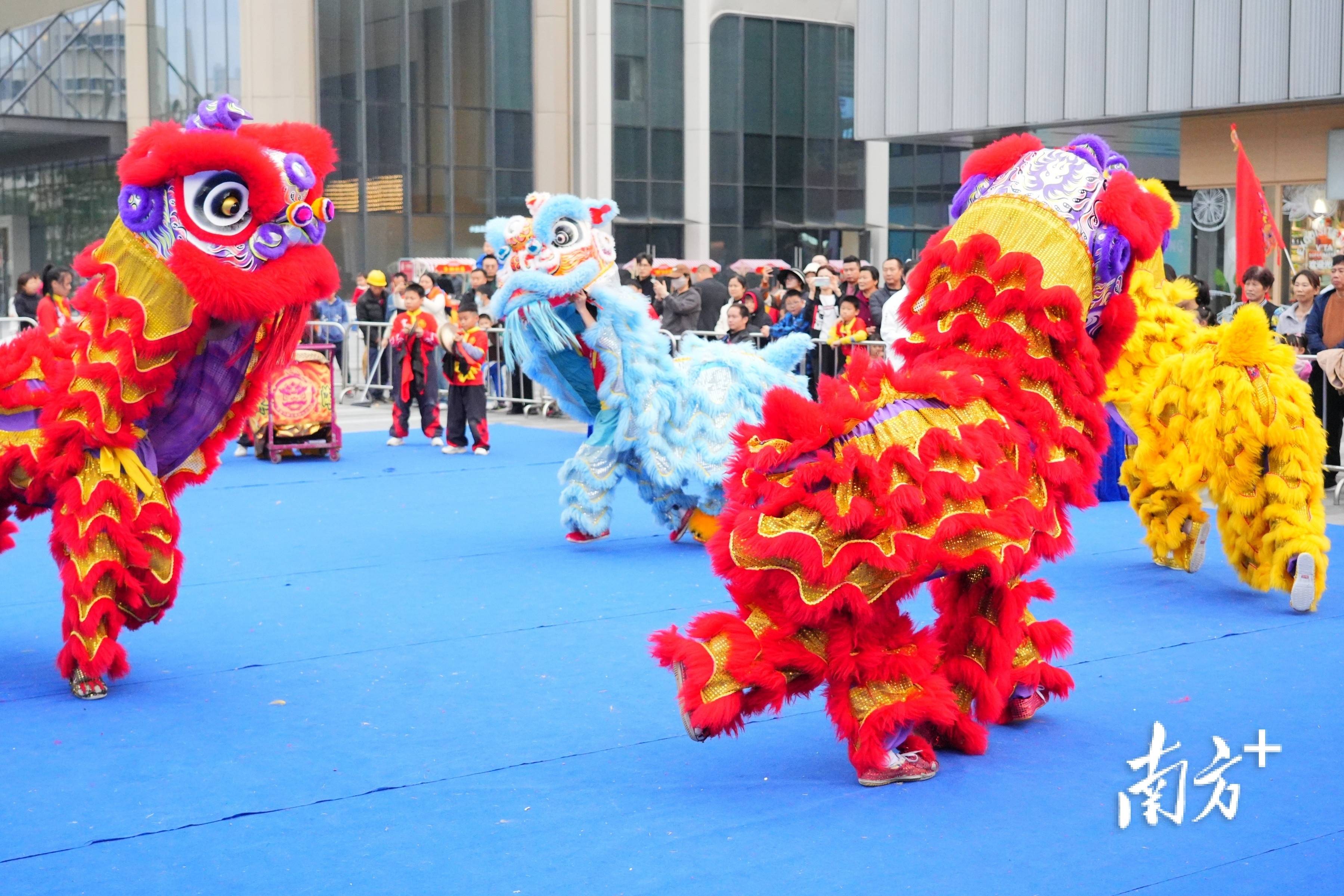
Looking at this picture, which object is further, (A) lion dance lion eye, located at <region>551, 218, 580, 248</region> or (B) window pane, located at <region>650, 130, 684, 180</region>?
(B) window pane, located at <region>650, 130, 684, 180</region>

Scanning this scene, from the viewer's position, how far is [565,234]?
7363mm

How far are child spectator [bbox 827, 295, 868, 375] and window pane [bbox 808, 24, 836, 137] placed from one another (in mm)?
19747

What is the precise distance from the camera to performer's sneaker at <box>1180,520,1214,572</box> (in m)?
6.69

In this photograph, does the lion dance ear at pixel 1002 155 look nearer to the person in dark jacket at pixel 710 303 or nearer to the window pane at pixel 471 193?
the person in dark jacket at pixel 710 303

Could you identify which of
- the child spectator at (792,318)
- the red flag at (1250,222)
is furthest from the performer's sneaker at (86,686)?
the red flag at (1250,222)

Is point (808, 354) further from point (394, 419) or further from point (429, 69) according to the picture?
point (429, 69)

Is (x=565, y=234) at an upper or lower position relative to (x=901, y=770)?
upper

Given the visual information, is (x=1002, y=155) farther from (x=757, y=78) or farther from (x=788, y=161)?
(x=788, y=161)

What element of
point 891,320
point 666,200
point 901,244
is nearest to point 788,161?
point 666,200

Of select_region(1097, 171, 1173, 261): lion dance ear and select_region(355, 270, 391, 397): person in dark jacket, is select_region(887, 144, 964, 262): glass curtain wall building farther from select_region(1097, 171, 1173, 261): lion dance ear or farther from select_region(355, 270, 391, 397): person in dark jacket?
select_region(1097, 171, 1173, 261): lion dance ear

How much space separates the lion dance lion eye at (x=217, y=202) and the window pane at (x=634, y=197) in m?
23.1

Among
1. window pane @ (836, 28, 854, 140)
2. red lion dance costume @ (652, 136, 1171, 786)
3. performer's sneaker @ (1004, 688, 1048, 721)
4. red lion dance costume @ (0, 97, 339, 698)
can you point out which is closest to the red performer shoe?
red lion dance costume @ (0, 97, 339, 698)

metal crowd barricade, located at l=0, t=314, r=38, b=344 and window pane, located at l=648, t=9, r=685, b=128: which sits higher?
window pane, located at l=648, t=9, r=685, b=128

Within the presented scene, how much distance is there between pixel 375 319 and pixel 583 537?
9013mm
